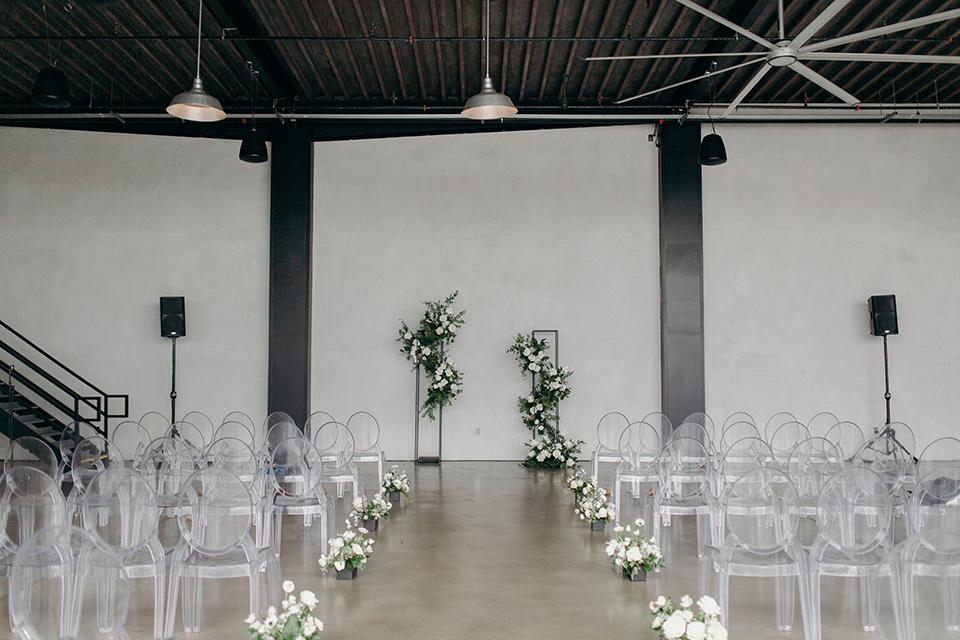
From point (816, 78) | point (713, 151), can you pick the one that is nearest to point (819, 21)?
point (816, 78)

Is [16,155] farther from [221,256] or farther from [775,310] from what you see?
[775,310]

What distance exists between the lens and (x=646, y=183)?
10.5 m

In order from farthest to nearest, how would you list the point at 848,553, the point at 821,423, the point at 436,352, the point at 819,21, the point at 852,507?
the point at 436,352 → the point at 821,423 → the point at 819,21 → the point at 852,507 → the point at 848,553

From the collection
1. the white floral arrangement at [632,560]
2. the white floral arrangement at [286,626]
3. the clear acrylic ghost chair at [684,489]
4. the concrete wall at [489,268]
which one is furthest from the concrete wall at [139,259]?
the white floral arrangement at [286,626]

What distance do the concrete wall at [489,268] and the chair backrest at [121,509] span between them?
19.8 feet

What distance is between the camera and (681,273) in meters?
10.2

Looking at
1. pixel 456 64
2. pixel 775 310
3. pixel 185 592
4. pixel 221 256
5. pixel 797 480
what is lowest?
pixel 185 592

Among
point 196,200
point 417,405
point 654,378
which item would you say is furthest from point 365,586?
point 196,200

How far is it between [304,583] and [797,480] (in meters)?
3.85

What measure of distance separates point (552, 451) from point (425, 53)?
17.8 ft

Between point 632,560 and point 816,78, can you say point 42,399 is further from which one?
point 816,78

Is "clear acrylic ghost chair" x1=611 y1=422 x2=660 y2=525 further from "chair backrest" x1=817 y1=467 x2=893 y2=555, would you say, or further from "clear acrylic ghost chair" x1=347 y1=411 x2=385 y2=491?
"clear acrylic ghost chair" x1=347 y1=411 x2=385 y2=491

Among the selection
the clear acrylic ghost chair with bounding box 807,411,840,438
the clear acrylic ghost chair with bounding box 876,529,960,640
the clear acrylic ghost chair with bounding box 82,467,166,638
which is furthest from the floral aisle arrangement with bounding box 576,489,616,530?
the clear acrylic ghost chair with bounding box 807,411,840,438

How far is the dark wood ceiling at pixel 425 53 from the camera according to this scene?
7.54 meters
